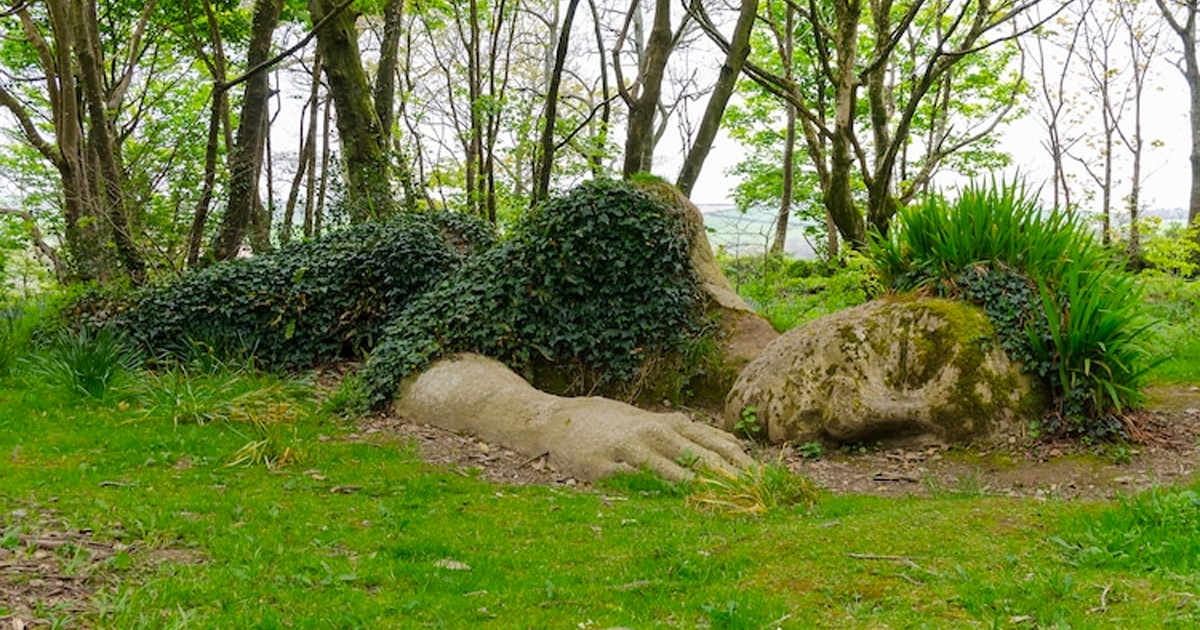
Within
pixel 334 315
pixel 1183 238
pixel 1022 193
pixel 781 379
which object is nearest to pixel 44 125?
pixel 334 315

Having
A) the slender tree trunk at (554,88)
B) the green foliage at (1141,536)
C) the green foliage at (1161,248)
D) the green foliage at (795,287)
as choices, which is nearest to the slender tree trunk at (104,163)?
the slender tree trunk at (554,88)

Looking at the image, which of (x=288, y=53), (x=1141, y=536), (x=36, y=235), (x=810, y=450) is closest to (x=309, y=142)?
(x=36, y=235)

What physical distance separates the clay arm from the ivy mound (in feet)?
2.22

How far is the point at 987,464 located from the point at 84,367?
296 inches

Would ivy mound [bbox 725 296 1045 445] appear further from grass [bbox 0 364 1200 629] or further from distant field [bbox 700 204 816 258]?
distant field [bbox 700 204 816 258]

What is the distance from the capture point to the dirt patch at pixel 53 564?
2.97 metres

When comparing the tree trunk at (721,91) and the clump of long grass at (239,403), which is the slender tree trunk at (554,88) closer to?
the tree trunk at (721,91)

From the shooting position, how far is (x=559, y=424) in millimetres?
6664

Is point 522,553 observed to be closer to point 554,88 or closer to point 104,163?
point 554,88

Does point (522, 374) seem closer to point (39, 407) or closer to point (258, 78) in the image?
point (39, 407)

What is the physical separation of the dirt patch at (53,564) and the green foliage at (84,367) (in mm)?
3560

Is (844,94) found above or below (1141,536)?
above

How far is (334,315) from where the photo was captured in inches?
380

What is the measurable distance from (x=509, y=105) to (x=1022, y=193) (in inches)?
473
